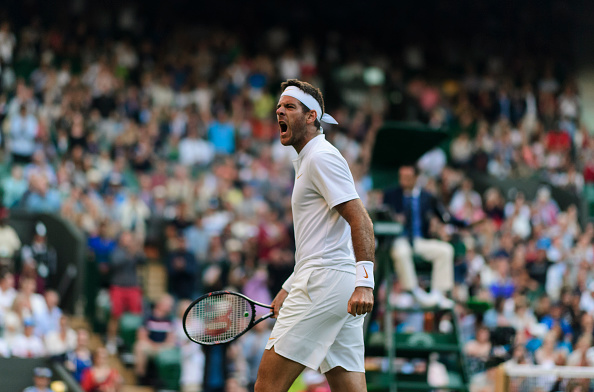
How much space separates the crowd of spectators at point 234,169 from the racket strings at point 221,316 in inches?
157

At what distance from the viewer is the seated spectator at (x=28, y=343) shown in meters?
10.6

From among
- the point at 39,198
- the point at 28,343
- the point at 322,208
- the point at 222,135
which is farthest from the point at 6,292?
the point at 322,208

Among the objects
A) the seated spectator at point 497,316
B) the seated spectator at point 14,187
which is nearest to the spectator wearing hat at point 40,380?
the seated spectator at point 14,187

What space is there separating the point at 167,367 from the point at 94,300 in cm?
220

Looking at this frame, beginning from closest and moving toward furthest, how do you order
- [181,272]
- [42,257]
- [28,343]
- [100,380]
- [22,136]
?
[100,380], [28,343], [42,257], [181,272], [22,136]

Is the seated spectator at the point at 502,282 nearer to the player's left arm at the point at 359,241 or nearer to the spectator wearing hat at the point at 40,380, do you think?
the spectator wearing hat at the point at 40,380

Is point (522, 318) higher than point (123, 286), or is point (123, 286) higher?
point (123, 286)

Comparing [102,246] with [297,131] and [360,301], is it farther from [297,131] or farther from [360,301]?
[360,301]

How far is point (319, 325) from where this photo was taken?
4.26 metres

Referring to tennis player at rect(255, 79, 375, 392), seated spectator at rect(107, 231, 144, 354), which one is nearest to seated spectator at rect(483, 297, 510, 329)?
seated spectator at rect(107, 231, 144, 354)

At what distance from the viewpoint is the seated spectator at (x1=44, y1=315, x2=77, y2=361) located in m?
11.0

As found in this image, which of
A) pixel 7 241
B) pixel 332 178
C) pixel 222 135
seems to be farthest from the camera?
pixel 222 135

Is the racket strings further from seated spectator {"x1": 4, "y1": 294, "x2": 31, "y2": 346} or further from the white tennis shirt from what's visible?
seated spectator {"x1": 4, "y1": 294, "x2": 31, "y2": 346}

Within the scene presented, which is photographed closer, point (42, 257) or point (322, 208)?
point (322, 208)
